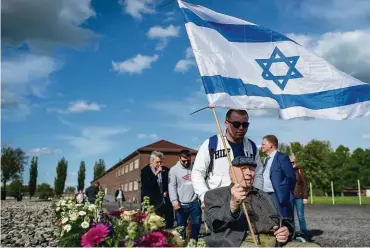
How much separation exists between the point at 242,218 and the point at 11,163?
73605 mm

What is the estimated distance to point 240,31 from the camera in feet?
16.6

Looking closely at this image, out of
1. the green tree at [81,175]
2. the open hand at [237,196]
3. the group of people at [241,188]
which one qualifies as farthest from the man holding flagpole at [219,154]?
the green tree at [81,175]

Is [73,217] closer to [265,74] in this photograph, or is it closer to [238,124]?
[238,124]

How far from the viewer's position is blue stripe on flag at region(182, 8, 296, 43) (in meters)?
4.93

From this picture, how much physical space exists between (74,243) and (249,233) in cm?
147

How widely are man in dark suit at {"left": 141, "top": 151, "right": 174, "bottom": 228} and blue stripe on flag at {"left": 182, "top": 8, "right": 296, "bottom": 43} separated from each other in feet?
11.3

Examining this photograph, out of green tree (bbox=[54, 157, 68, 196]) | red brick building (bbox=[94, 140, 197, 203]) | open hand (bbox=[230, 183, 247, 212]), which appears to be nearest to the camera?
open hand (bbox=[230, 183, 247, 212])

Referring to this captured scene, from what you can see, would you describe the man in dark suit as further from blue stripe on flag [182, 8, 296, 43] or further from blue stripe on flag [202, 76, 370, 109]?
blue stripe on flag [202, 76, 370, 109]

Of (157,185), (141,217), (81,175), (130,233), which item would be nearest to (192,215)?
(157,185)

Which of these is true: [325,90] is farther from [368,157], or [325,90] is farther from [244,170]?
[368,157]

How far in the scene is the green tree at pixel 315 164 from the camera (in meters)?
80.7

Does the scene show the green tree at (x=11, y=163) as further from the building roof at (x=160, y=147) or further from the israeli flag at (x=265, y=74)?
the israeli flag at (x=265, y=74)

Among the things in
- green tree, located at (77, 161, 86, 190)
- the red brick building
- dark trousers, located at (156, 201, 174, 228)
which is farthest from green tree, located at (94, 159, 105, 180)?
dark trousers, located at (156, 201, 174, 228)

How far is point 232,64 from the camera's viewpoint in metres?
4.74
